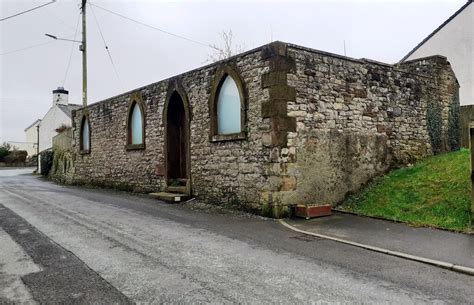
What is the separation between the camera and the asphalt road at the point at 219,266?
430 cm

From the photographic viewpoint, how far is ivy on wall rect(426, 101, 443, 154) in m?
13.5

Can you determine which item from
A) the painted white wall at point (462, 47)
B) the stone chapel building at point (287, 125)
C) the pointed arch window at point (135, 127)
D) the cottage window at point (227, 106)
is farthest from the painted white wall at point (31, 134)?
the cottage window at point (227, 106)

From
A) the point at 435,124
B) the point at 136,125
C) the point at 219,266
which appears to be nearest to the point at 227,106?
the point at 136,125

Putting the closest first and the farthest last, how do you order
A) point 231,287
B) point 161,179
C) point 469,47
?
point 231,287 → point 161,179 → point 469,47

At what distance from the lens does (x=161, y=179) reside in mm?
14094

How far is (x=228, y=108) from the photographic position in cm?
1114

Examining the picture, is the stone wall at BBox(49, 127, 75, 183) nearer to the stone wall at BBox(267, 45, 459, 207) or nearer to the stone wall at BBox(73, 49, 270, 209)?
the stone wall at BBox(73, 49, 270, 209)

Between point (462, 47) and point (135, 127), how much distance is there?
18.7m

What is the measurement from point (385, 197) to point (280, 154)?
314cm

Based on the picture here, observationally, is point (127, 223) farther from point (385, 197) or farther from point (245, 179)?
point (385, 197)

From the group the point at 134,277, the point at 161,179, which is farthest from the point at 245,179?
the point at 134,277

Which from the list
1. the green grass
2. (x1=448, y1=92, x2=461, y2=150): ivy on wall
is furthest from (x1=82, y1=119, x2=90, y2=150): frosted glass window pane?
(x1=448, y1=92, x2=461, y2=150): ivy on wall

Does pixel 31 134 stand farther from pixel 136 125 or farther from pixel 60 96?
pixel 136 125

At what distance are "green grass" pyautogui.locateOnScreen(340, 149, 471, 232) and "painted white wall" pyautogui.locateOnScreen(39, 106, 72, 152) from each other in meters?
36.0
